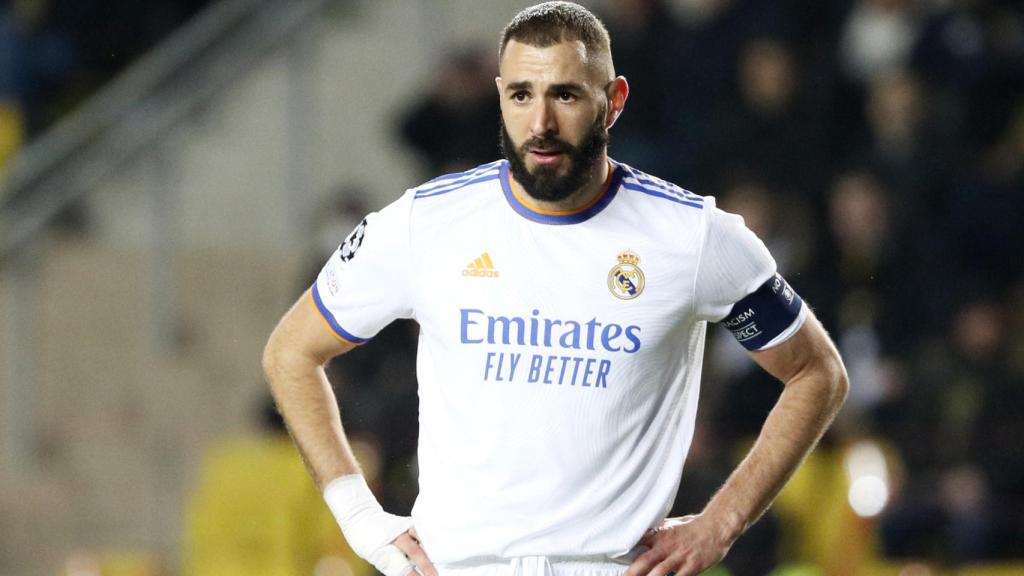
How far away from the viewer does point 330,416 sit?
4480 mm

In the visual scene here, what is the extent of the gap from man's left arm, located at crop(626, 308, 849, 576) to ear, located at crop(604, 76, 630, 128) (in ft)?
2.38

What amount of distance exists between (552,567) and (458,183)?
1021mm

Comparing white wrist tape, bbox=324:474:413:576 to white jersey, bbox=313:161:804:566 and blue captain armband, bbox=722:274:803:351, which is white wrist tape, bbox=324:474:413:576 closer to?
white jersey, bbox=313:161:804:566

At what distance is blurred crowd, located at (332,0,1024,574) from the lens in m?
8.27

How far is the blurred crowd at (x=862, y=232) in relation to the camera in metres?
8.27

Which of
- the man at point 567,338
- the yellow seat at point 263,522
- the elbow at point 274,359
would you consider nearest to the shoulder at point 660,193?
the man at point 567,338

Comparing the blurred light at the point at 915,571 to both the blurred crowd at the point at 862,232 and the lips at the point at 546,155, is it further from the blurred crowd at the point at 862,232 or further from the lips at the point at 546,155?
the lips at the point at 546,155

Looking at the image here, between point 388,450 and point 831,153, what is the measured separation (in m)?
3.00

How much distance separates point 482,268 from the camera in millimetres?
4215

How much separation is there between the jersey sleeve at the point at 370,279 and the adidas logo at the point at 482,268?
0.16m

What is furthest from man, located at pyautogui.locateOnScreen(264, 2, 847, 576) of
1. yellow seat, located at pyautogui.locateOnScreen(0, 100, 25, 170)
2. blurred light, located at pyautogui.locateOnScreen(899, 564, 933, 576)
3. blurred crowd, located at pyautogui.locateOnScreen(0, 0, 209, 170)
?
blurred crowd, located at pyautogui.locateOnScreen(0, 0, 209, 170)

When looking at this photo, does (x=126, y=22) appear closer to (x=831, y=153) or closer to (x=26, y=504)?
(x=26, y=504)

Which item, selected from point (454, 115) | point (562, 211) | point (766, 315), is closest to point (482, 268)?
point (562, 211)

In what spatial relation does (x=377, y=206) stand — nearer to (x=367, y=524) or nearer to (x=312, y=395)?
(x=312, y=395)
